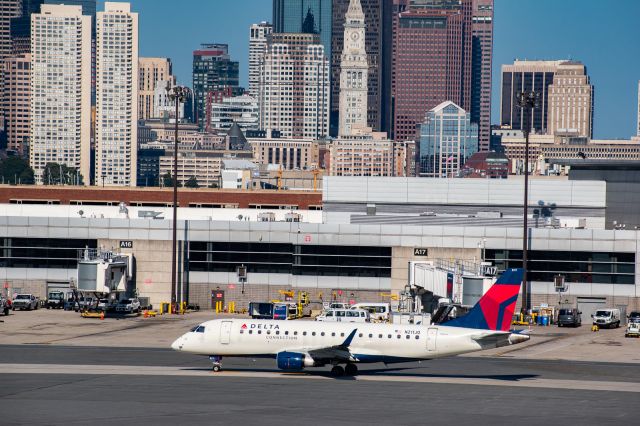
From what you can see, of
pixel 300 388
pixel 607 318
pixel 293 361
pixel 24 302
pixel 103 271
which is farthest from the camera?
pixel 24 302

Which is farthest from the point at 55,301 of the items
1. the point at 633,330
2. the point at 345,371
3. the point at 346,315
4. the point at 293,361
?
the point at 293,361

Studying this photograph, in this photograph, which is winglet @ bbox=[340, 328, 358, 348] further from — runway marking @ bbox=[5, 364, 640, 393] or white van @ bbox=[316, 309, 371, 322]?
white van @ bbox=[316, 309, 371, 322]

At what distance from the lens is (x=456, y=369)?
90.1 metres

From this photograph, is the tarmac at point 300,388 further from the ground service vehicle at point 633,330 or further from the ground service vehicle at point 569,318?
the ground service vehicle at point 569,318

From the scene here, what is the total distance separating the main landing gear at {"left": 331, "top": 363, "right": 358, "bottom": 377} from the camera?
Answer: 83.9 metres

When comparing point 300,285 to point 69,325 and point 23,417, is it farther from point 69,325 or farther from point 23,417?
point 23,417

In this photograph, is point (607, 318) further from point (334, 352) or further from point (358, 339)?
point (334, 352)

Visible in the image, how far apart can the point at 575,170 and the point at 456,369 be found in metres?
79.7

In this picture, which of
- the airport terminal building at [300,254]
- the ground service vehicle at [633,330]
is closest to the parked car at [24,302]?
the airport terminal building at [300,254]

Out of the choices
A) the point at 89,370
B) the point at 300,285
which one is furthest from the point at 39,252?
the point at 89,370

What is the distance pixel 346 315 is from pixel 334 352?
106 ft

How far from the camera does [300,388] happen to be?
78500 millimetres

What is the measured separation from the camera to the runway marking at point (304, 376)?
82.3 m

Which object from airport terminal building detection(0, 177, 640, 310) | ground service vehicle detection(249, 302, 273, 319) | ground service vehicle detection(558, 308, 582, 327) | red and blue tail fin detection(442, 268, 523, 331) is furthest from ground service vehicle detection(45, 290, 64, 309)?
red and blue tail fin detection(442, 268, 523, 331)
